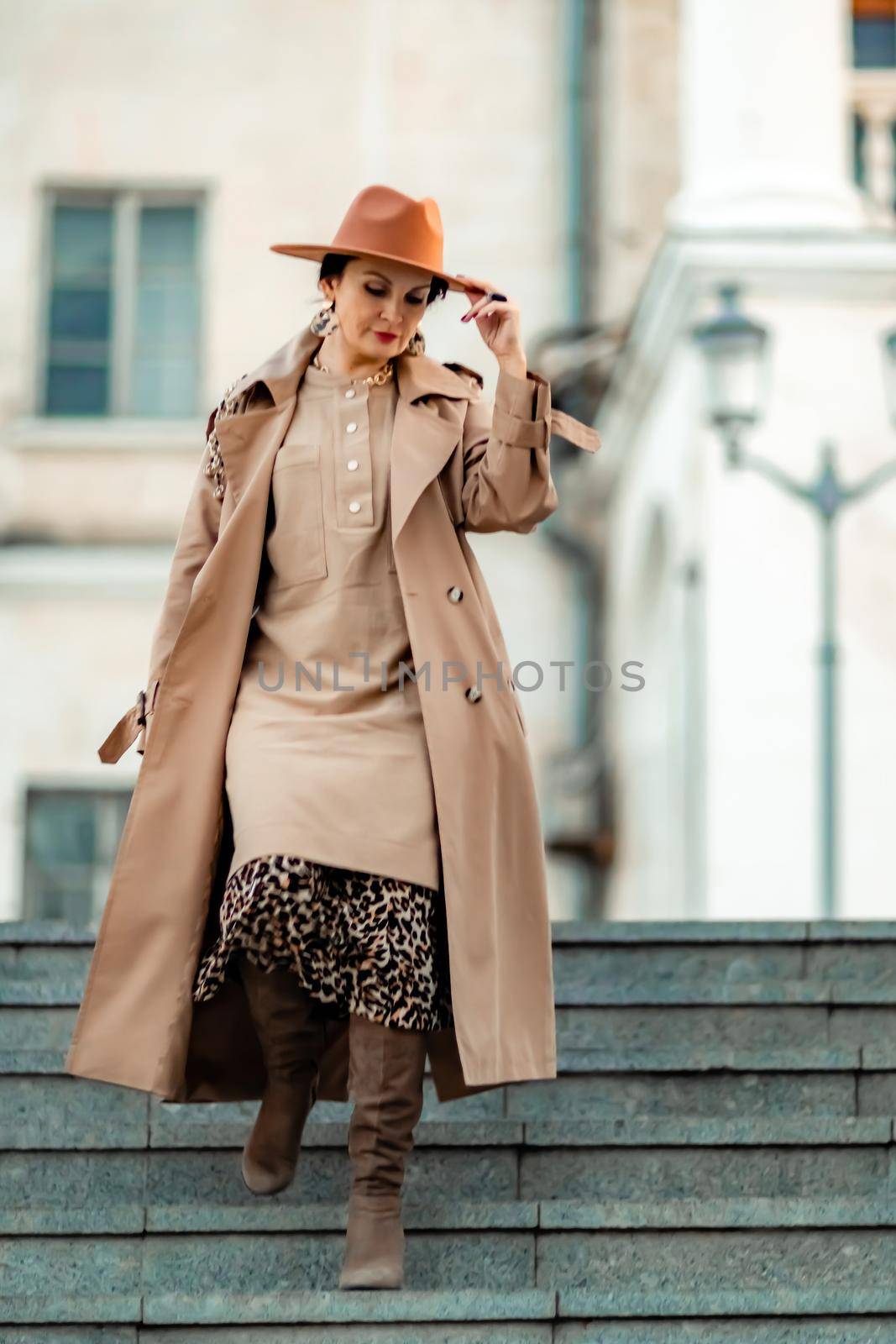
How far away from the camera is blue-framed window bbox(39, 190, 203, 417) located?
1536cm

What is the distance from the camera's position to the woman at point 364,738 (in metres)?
4.06

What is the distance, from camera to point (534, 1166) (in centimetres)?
468

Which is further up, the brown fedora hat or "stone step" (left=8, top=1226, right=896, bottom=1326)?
the brown fedora hat

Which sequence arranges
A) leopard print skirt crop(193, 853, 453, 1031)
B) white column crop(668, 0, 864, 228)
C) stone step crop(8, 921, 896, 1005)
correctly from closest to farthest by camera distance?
leopard print skirt crop(193, 853, 453, 1031) → stone step crop(8, 921, 896, 1005) → white column crop(668, 0, 864, 228)

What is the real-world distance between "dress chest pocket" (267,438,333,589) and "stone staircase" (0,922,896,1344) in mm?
1177

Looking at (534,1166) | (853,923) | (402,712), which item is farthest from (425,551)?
(853,923)

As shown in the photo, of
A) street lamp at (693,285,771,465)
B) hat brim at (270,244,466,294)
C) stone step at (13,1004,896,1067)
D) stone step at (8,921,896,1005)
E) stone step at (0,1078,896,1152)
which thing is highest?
street lamp at (693,285,771,465)

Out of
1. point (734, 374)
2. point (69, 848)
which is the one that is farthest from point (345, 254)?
point (69, 848)

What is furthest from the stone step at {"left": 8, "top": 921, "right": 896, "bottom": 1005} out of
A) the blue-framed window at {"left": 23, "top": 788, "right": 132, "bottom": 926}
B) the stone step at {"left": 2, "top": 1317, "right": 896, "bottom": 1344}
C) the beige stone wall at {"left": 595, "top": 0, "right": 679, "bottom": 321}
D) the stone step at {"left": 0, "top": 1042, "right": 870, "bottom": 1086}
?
the beige stone wall at {"left": 595, "top": 0, "right": 679, "bottom": 321}

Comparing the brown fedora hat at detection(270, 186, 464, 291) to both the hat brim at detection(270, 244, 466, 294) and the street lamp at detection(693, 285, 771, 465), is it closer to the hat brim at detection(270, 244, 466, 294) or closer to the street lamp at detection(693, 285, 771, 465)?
the hat brim at detection(270, 244, 466, 294)

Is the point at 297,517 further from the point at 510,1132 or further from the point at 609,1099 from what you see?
the point at 609,1099

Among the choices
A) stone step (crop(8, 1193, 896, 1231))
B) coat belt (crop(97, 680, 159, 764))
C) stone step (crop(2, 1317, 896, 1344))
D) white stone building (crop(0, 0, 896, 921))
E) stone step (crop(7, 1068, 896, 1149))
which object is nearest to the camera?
stone step (crop(2, 1317, 896, 1344))

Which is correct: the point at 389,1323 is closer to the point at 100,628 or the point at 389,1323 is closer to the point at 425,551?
the point at 425,551

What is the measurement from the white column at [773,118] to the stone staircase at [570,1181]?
6.24 m
